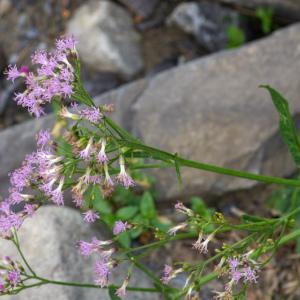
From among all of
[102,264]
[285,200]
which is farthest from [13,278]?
[285,200]

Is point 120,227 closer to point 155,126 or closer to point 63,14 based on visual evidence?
point 155,126

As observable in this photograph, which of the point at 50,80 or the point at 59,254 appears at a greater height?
the point at 50,80

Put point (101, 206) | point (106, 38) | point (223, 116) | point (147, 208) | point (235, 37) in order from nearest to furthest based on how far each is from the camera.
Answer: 1. point (147, 208)
2. point (101, 206)
3. point (223, 116)
4. point (235, 37)
5. point (106, 38)

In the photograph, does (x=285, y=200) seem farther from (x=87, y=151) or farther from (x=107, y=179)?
(x=87, y=151)

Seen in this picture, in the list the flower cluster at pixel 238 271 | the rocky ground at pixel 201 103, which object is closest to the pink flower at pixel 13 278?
the rocky ground at pixel 201 103

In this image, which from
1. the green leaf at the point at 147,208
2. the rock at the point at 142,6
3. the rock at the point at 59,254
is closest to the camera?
the rock at the point at 59,254

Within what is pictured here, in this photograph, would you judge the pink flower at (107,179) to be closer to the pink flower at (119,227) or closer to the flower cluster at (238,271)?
the pink flower at (119,227)

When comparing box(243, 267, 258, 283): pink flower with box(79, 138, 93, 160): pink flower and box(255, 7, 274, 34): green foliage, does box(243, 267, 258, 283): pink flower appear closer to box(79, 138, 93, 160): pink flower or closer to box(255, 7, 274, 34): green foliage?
box(79, 138, 93, 160): pink flower
